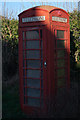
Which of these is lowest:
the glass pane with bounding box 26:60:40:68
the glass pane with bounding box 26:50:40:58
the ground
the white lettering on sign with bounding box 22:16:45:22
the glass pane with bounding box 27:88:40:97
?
the ground

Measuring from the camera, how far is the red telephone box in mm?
4957

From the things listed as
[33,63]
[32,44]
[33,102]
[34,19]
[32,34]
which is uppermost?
[34,19]

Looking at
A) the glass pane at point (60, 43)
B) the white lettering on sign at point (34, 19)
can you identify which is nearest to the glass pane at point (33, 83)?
the glass pane at point (60, 43)

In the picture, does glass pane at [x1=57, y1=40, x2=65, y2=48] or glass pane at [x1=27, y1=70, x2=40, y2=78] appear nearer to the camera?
glass pane at [x1=27, y1=70, x2=40, y2=78]

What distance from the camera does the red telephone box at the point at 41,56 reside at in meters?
4.96

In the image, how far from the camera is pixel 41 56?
5.05m

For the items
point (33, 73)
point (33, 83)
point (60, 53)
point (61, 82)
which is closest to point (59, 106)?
point (61, 82)

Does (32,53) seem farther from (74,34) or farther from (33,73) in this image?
(74,34)

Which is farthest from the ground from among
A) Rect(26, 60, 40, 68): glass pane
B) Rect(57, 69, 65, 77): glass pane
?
Rect(26, 60, 40, 68): glass pane

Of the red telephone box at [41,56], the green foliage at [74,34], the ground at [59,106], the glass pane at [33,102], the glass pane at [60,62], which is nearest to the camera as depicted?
the ground at [59,106]

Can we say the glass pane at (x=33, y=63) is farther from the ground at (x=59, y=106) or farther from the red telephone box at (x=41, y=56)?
the ground at (x=59, y=106)

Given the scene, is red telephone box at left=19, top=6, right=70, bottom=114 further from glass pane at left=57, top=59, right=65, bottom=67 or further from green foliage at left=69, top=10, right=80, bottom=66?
green foliage at left=69, top=10, right=80, bottom=66

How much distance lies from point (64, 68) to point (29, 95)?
117cm

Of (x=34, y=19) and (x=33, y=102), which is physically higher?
(x=34, y=19)
